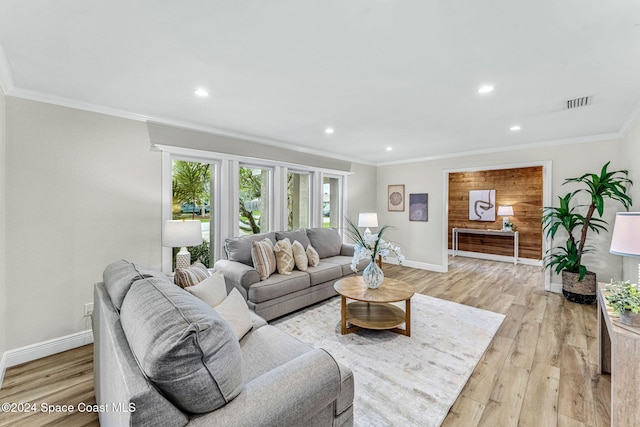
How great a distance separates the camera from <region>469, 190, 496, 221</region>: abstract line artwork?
685 centimetres

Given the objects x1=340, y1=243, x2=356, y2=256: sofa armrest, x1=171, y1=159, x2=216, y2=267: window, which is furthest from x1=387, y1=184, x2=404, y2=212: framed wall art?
x1=171, y1=159, x2=216, y2=267: window

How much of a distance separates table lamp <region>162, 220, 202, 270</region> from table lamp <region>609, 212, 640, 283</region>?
3.46 m

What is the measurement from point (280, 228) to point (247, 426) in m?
3.52

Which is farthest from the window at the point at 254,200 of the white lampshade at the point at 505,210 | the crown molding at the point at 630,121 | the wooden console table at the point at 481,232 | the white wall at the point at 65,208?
the white lampshade at the point at 505,210

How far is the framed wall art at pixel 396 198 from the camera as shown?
6018 mm

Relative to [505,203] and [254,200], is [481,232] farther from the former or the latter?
[254,200]

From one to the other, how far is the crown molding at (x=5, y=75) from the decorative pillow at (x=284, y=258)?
8.84 feet

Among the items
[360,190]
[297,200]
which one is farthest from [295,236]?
[360,190]

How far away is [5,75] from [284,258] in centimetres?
283

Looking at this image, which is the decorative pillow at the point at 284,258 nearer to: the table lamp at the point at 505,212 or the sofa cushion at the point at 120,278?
the sofa cushion at the point at 120,278

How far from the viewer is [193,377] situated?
0.88 meters

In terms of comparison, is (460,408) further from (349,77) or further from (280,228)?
(280,228)

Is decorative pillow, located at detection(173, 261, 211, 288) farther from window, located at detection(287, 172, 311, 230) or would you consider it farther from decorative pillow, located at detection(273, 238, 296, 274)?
window, located at detection(287, 172, 311, 230)

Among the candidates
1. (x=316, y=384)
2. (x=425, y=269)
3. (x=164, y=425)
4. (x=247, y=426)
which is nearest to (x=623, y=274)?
(x=425, y=269)
